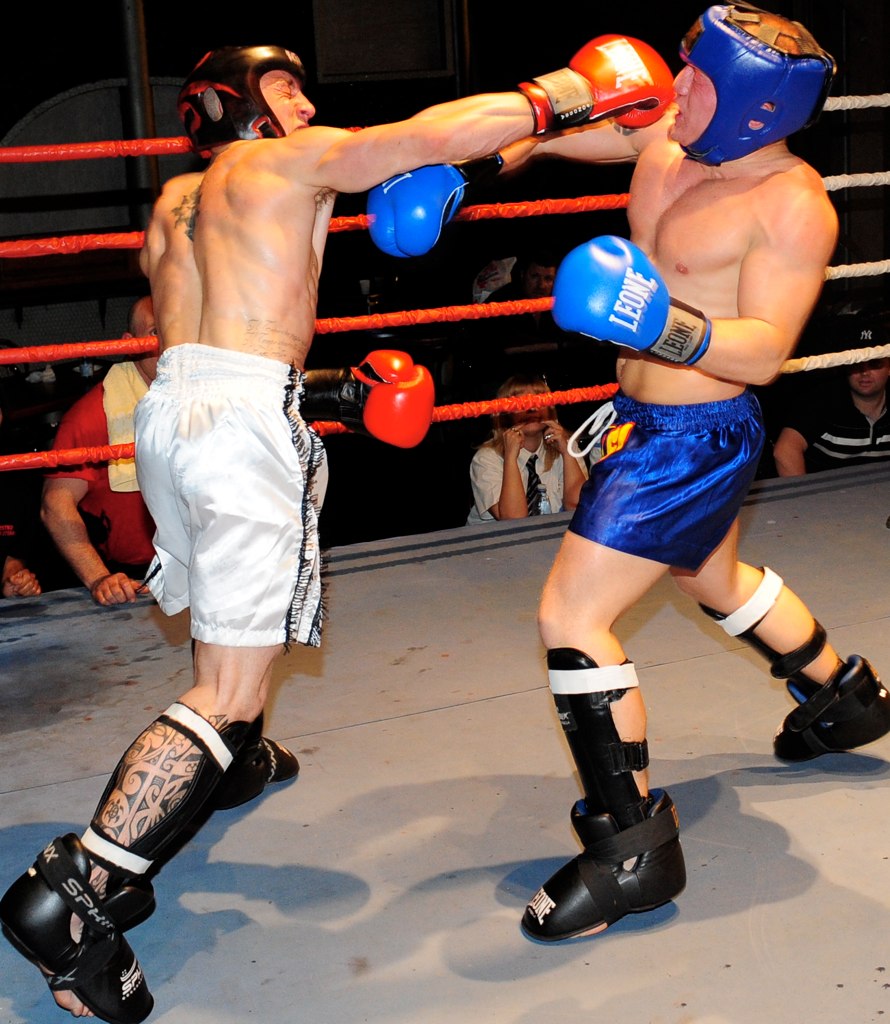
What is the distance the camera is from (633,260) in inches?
63.2

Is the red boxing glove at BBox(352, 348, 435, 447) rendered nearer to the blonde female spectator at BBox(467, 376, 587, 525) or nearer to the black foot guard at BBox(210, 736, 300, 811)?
the black foot guard at BBox(210, 736, 300, 811)

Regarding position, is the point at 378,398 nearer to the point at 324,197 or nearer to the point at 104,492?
the point at 324,197

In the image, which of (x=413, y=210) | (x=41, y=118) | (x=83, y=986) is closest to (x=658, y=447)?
(x=413, y=210)

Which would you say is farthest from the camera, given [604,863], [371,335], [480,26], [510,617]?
[480,26]

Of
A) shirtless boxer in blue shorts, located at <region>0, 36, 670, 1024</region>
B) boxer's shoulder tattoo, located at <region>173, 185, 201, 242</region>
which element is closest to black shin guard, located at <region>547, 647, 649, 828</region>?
shirtless boxer in blue shorts, located at <region>0, 36, 670, 1024</region>

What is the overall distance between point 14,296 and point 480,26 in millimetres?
2794

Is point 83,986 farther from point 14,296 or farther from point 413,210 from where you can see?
point 14,296

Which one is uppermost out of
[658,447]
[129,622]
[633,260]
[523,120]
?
[523,120]

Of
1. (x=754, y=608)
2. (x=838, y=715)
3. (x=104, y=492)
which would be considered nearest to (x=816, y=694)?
(x=838, y=715)

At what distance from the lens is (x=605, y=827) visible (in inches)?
69.4

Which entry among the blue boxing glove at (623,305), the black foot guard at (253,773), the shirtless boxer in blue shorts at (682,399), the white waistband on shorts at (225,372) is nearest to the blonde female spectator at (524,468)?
the black foot guard at (253,773)

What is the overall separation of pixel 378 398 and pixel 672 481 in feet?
1.75

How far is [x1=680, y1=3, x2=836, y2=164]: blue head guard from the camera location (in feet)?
5.72

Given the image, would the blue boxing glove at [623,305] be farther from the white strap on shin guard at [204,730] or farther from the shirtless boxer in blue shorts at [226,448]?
the white strap on shin guard at [204,730]
